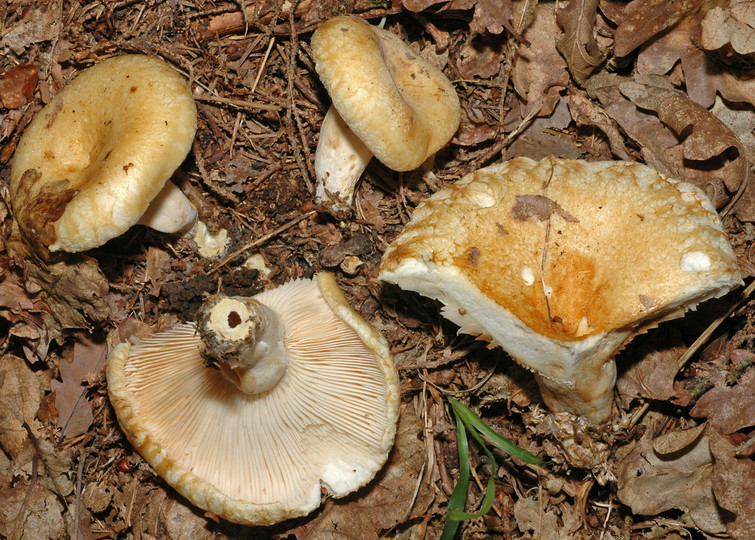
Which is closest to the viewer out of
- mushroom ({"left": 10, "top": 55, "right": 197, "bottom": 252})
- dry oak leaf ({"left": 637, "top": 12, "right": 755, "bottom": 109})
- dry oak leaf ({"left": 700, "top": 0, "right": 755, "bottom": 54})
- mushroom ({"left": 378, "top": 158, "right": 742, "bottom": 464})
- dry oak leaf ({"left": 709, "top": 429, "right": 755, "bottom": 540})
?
mushroom ({"left": 378, "top": 158, "right": 742, "bottom": 464})

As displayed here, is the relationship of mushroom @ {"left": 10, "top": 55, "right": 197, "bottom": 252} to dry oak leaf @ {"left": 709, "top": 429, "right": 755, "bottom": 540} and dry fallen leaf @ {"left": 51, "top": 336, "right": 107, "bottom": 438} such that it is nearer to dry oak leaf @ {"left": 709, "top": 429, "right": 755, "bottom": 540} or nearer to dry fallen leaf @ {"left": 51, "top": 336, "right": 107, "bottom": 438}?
dry fallen leaf @ {"left": 51, "top": 336, "right": 107, "bottom": 438}

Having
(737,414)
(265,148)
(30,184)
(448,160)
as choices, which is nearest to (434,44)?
(448,160)

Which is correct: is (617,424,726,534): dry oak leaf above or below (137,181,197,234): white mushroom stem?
below

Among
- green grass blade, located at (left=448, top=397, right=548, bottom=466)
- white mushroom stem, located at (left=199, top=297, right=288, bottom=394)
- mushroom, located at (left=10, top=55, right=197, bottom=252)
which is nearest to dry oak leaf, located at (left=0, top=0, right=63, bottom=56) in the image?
mushroom, located at (left=10, top=55, right=197, bottom=252)

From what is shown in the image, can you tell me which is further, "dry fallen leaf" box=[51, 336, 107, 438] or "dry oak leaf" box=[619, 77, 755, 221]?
"dry fallen leaf" box=[51, 336, 107, 438]

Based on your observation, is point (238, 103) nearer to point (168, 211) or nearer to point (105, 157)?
point (168, 211)

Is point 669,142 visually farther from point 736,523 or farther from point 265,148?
point 265,148
